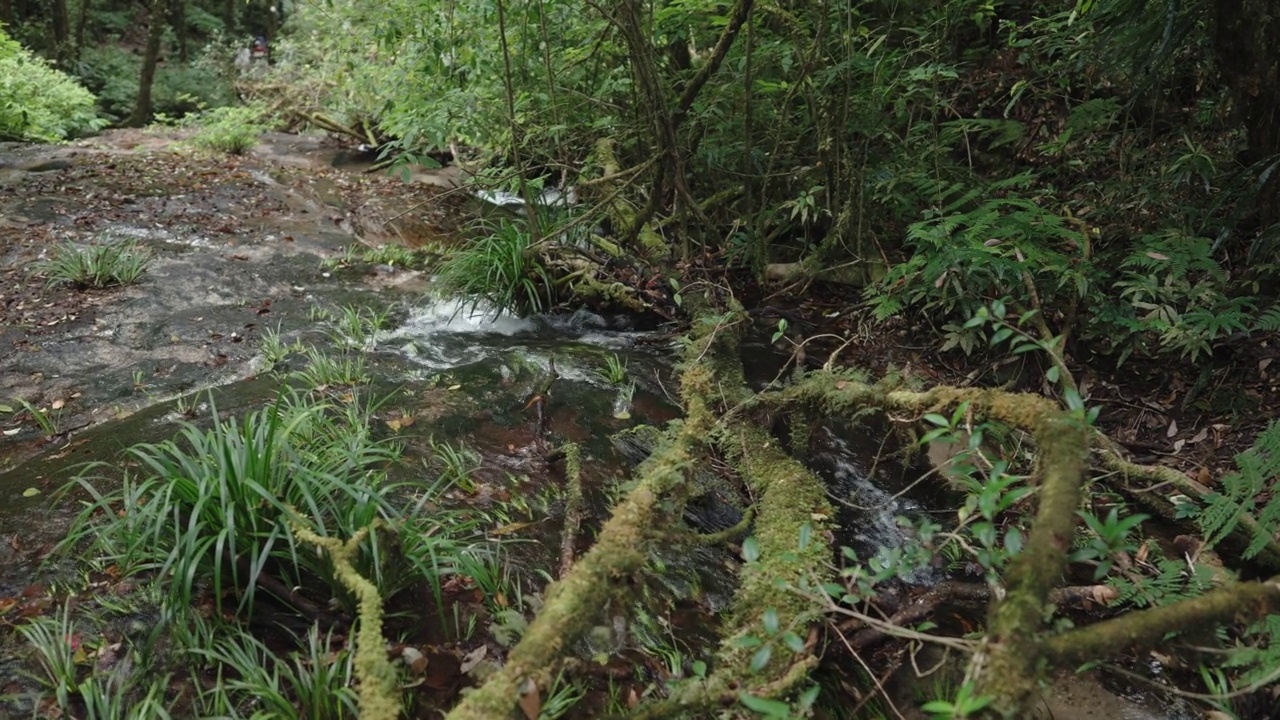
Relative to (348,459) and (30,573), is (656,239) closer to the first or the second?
(348,459)

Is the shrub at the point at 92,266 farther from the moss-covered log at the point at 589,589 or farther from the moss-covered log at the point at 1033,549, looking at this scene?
the moss-covered log at the point at 1033,549

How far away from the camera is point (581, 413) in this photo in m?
4.05

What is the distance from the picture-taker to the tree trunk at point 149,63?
1316cm

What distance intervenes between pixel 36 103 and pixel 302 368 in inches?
472

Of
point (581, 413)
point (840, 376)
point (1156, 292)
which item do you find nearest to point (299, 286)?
point (581, 413)

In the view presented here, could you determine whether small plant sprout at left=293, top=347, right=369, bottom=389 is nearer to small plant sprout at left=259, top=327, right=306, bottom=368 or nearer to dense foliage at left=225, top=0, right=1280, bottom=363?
small plant sprout at left=259, top=327, right=306, bottom=368

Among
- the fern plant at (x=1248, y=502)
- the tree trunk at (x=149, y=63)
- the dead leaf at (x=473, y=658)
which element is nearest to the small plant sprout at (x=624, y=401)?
the dead leaf at (x=473, y=658)

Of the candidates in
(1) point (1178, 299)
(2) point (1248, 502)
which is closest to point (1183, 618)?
(2) point (1248, 502)

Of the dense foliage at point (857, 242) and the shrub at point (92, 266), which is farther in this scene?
the shrub at point (92, 266)

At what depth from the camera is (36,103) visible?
11.8 meters

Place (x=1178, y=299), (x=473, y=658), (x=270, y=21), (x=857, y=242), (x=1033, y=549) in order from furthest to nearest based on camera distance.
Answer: (x=270, y=21) < (x=857, y=242) < (x=1178, y=299) < (x=473, y=658) < (x=1033, y=549)

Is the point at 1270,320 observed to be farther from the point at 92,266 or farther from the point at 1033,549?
the point at 92,266

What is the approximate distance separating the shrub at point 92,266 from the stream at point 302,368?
125mm

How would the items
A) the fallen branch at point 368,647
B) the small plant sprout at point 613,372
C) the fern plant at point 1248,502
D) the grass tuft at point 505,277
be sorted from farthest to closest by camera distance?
the grass tuft at point 505,277
the small plant sprout at point 613,372
the fern plant at point 1248,502
the fallen branch at point 368,647
